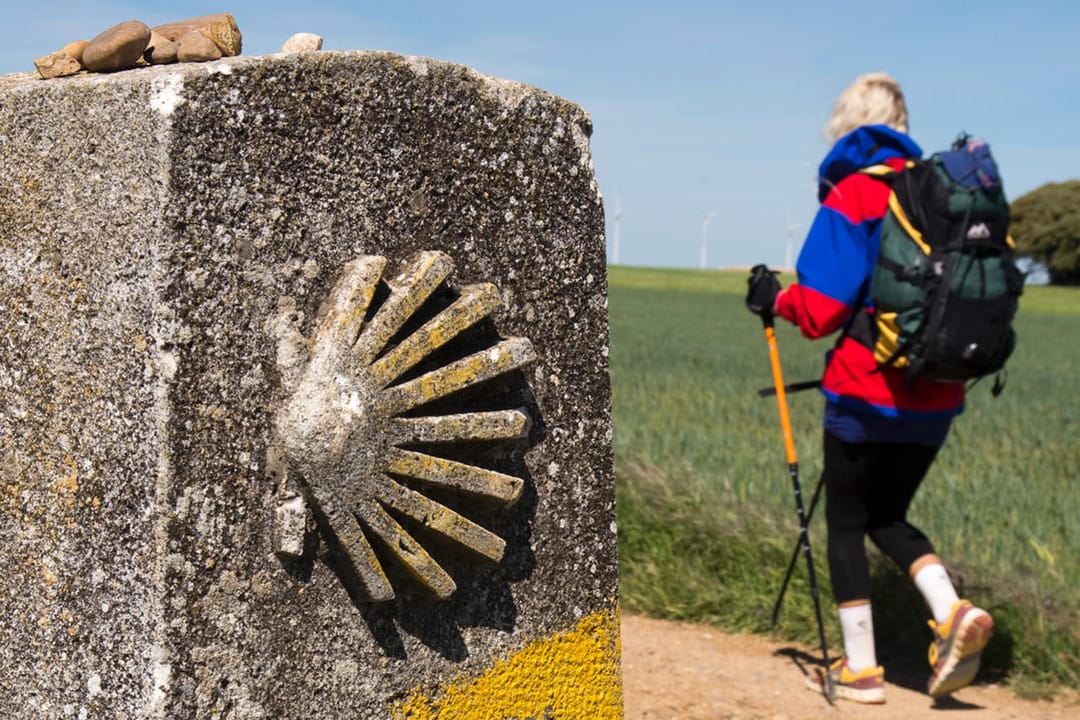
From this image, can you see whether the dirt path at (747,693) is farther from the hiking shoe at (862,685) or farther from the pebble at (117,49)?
the pebble at (117,49)

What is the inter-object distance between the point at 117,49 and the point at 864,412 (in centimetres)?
313

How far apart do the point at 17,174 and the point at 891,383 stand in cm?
325

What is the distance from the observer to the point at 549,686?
91.4 inches

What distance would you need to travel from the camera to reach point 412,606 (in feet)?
6.76

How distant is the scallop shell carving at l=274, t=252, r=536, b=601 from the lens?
6.09 feet

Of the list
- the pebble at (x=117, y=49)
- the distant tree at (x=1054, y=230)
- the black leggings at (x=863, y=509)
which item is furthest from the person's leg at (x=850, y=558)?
the distant tree at (x=1054, y=230)

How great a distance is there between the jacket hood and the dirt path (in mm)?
1883

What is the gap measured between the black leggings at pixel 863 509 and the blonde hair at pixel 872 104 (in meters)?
1.18

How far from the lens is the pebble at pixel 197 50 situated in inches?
81.7

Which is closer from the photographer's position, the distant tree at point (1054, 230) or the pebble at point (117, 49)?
the pebble at point (117, 49)

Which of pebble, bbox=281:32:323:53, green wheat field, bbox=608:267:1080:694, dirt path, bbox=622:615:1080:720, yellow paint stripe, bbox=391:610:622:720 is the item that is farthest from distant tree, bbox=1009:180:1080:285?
pebble, bbox=281:32:323:53

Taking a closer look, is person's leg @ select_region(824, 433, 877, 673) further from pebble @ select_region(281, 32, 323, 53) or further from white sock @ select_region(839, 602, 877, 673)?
pebble @ select_region(281, 32, 323, 53)

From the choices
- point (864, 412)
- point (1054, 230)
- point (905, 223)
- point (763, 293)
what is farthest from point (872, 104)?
point (1054, 230)

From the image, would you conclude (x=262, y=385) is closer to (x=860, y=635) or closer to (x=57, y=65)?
(x=57, y=65)
